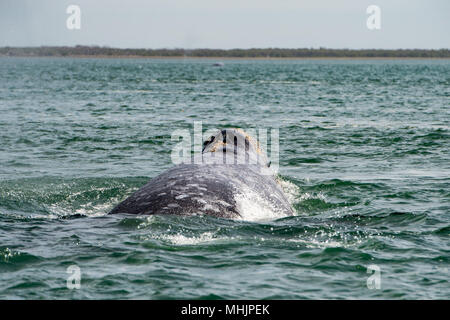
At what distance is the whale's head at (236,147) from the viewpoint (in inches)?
603

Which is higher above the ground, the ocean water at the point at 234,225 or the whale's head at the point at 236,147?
the whale's head at the point at 236,147

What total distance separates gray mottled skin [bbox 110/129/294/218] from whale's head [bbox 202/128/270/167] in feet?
0.16

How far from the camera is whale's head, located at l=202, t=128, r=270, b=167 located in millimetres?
15312

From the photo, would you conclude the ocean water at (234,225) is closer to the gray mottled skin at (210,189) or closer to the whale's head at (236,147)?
the gray mottled skin at (210,189)

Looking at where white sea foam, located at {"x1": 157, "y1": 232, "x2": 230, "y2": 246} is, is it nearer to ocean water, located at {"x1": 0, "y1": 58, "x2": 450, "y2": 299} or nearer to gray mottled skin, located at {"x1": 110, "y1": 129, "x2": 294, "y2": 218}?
ocean water, located at {"x1": 0, "y1": 58, "x2": 450, "y2": 299}

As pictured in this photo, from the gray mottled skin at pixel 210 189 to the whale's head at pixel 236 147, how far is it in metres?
0.05

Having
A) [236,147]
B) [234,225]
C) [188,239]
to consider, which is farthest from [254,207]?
[236,147]

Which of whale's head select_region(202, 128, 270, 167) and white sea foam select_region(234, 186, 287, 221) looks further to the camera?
whale's head select_region(202, 128, 270, 167)

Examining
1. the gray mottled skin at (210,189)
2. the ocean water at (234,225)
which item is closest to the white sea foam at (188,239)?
the ocean water at (234,225)

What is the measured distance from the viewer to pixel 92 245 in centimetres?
1027

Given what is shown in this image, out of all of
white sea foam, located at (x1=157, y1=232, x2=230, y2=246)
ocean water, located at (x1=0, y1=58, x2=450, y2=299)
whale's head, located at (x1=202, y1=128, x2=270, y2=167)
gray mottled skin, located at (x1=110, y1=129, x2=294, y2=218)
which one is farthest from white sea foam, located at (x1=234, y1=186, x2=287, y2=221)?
whale's head, located at (x1=202, y1=128, x2=270, y2=167)

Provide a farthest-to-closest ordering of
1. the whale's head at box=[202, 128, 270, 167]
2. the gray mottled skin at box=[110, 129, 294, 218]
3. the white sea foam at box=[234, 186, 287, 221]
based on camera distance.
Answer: the whale's head at box=[202, 128, 270, 167] < the white sea foam at box=[234, 186, 287, 221] < the gray mottled skin at box=[110, 129, 294, 218]

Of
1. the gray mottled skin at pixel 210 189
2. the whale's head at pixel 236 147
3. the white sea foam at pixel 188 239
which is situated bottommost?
the white sea foam at pixel 188 239

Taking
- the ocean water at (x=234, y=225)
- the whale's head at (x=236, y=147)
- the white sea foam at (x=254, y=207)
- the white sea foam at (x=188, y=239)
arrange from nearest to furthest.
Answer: the ocean water at (x=234, y=225) < the white sea foam at (x=188, y=239) < the white sea foam at (x=254, y=207) < the whale's head at (x=236, y=147)
